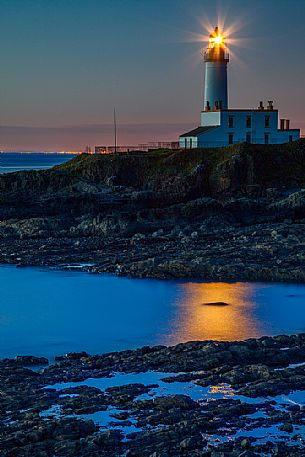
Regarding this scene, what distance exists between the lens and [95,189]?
111 feet

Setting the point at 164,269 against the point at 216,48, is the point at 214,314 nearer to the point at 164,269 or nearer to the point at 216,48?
the point at 164,269

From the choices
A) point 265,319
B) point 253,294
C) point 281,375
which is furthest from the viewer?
point 253,294

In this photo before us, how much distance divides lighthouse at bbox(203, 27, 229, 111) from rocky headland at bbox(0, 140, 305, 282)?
7713 millimetres

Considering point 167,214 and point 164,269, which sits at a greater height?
point 167,214

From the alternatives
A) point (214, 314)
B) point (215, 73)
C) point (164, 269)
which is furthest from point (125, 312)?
point (215, 73)

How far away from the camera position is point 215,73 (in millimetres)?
46000

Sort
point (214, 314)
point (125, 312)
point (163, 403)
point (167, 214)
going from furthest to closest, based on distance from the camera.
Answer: point (167, 214), point (125, 312), point (214, 314), point (163, 403)

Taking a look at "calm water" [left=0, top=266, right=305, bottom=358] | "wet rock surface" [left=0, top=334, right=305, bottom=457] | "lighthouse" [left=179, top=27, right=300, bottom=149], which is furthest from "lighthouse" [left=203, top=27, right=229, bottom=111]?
"wet rock surface" [left=0, top=334, right=305, bottom=457]

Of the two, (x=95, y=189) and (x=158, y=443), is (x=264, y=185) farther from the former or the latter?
(x=158, y=443)

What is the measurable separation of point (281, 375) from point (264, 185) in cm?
2398

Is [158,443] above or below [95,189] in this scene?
below

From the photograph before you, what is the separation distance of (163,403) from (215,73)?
38583mm

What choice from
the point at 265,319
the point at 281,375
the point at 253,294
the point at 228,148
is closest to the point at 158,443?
the point at 281,375

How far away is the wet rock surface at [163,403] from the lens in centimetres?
827
